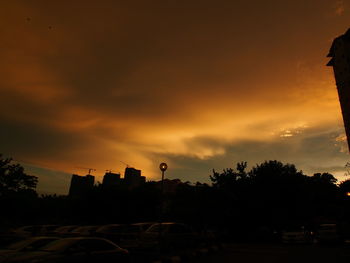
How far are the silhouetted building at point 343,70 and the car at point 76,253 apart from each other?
26612 millimetres

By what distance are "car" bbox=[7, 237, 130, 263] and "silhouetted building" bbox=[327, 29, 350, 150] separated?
2661 cm

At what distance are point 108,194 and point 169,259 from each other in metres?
32.4

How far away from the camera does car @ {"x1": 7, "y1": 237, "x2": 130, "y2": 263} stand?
7789mm

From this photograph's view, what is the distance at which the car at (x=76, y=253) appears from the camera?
7.79 meters

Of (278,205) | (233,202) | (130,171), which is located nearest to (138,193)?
(233,202)

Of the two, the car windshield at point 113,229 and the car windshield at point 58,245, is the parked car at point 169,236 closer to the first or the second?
the car windshield at point 113,229

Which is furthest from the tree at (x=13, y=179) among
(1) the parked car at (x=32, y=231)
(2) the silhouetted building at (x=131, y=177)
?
(2) the silhouetted building at (x=131, y=177)

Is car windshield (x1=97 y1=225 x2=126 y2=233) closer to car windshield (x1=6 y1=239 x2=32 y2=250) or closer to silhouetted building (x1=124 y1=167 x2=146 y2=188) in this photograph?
car windshield (x1=6 y1=239 x2=32 y2=250)

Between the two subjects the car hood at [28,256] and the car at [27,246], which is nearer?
the car hood at [28,256]

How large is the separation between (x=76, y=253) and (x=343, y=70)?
30863 mm

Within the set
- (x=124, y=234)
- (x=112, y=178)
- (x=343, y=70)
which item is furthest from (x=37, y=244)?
(x=112, y=178)

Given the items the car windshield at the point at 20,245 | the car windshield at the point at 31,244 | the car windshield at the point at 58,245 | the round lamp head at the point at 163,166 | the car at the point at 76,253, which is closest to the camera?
the car at the point at 76,253

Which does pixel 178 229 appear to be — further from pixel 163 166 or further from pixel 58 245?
pixel 58 245

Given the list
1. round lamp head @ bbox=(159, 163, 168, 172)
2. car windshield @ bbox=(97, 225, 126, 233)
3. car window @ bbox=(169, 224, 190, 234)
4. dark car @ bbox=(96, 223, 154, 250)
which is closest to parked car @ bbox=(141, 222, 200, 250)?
car window @ bbox=(169, 224, 190, 234)
